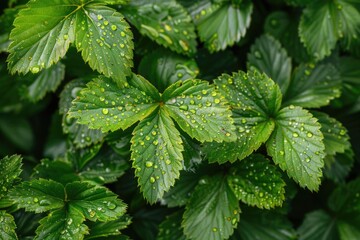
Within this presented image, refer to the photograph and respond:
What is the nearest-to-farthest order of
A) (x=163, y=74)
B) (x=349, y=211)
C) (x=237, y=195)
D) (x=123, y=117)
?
(x=123, y=117) → (x=237, y=195) → (x=163, y=74) → (x=349, y=211)

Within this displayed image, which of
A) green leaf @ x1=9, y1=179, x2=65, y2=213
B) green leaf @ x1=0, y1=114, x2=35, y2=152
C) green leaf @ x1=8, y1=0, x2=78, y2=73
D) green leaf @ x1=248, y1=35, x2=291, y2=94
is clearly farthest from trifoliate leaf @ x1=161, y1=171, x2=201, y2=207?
green leaf @ x1=0, y1=114, x2=35, y2=152

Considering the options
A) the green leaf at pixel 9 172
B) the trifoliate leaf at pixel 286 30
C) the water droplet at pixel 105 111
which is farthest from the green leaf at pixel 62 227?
the trifoliate leaf at pixel 286 30

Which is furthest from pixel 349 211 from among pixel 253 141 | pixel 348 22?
pixel 348 22

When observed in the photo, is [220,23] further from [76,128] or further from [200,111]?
[76,128]

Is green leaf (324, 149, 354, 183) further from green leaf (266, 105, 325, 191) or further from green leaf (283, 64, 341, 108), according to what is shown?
green leaf (266, 105, 325, 191)

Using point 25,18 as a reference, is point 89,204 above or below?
below

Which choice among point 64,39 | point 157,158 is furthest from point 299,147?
point 64,39

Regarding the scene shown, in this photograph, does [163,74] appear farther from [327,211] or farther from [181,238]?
[327,211]
